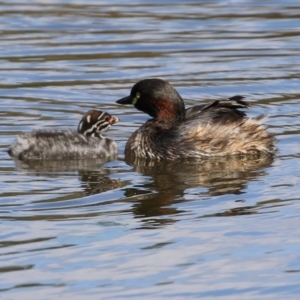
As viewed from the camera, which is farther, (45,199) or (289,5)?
(289,5)

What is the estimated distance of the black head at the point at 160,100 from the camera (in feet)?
37.3

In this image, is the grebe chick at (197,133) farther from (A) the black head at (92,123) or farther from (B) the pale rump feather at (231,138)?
(A) the black head at (92,123)

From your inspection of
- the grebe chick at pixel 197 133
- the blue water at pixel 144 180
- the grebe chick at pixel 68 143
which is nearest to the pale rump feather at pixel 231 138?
the grebe chick at pixel 197 133

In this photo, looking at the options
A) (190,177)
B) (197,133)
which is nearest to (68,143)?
(197,133)

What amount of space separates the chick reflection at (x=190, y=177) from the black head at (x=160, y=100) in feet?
1.90

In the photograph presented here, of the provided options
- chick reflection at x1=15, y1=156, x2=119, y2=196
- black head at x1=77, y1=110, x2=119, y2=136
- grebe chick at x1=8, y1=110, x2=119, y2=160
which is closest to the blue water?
chick reflection at x1=15, y1=156, x2=119, y2=196

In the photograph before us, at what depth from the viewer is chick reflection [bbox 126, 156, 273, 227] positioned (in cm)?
922

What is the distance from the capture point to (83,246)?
7.87 metres

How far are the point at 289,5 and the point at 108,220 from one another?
471 inches

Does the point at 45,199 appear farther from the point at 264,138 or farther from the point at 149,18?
the point at 149,18

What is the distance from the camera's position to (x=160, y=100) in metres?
11.5

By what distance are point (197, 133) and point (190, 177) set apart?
0.99 m

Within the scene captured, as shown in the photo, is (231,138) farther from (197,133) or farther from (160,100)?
(160,100)

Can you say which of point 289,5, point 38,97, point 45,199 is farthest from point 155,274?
point 289,5
